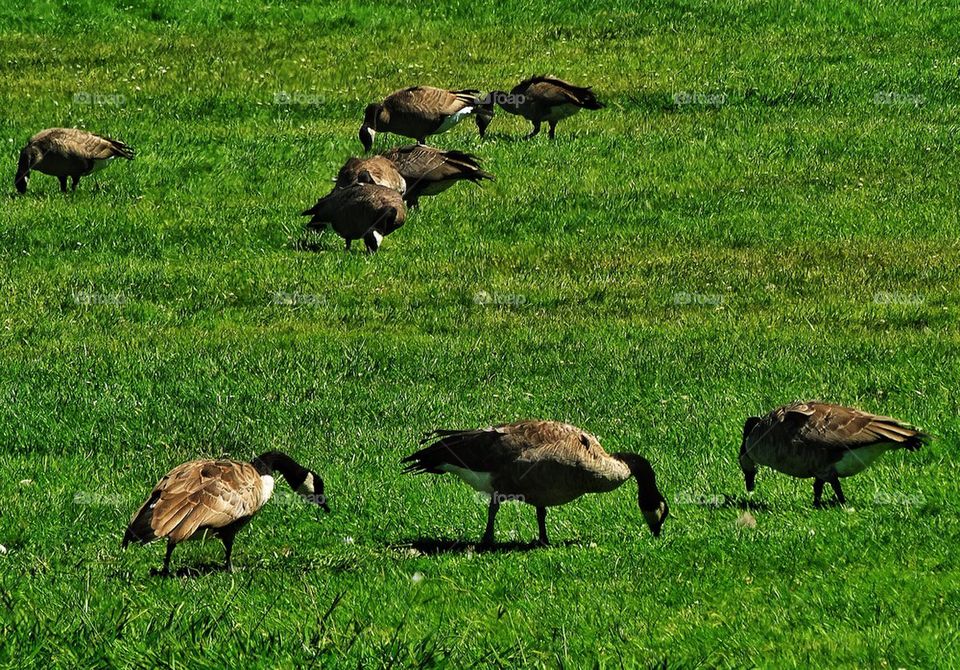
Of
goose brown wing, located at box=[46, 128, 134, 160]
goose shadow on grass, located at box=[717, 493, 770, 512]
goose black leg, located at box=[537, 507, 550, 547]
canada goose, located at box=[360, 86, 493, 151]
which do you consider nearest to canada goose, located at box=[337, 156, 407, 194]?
canada goose, located at box=[360, 86, 493, 151]

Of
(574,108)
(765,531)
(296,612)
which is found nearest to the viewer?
(296,612)

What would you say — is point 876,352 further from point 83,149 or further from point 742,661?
point 83,149

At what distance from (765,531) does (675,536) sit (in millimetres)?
613

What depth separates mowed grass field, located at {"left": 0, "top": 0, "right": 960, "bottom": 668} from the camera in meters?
7.80

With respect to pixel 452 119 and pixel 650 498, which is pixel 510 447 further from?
pixel 452 119

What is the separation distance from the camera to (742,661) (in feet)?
22.6

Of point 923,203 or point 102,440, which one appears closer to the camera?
point 102,440

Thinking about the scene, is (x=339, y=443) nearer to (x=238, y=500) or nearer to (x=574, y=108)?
(x=238, y=500)

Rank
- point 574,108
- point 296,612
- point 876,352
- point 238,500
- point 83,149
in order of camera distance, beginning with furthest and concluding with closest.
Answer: point 574,108 → point 83,149 → point 876,352 → point 238,500 → point 296,612

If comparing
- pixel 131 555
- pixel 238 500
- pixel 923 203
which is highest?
pixel 238 500

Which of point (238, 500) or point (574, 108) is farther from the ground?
point (238, 500)

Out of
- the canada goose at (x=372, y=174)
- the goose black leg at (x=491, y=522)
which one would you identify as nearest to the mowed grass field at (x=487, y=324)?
the goose black leg at (x=491, y=522)

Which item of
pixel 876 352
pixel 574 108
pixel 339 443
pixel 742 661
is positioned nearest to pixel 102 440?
pixel 339 443

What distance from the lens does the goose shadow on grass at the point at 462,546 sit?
9.73 metres
